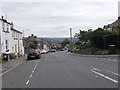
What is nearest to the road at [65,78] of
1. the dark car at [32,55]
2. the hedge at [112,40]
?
the dark car at [32,55]

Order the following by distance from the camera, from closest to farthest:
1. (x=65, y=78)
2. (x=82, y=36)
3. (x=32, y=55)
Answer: (x=65, y=78), (x=32, y=55), (x=82, y=36)

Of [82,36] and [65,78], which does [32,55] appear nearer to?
[65,78]

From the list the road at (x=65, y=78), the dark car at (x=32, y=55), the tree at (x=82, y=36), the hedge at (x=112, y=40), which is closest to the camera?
the road at (x=65, y=78)

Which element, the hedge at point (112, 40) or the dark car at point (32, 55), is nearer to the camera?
the dark car at point (32, 55)

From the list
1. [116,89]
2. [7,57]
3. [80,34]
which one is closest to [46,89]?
[116,89]

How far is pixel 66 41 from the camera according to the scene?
191000 mm

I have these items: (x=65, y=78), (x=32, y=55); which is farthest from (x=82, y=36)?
(x=65, y=78)

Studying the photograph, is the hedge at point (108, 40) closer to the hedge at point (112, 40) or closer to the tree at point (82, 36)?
the hedge at point (112, 40)

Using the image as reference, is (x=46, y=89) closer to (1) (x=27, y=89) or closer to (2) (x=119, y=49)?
(1) (x=27, y=89)

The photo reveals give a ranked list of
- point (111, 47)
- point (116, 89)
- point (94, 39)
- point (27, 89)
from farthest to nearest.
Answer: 1. point (94, 39)
2. point (111, 47)
3. point (27, 89)
4. point (116, 89)

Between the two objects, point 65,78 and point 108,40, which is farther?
point 108,40

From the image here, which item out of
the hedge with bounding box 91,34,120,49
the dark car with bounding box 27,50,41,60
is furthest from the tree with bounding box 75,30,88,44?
the dark car with bounding box 27,50,41,60

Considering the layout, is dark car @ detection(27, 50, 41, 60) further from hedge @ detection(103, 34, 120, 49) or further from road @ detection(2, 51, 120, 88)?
road @ detection(2, 51, 120, 88)

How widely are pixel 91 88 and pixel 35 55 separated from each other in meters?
27.5
